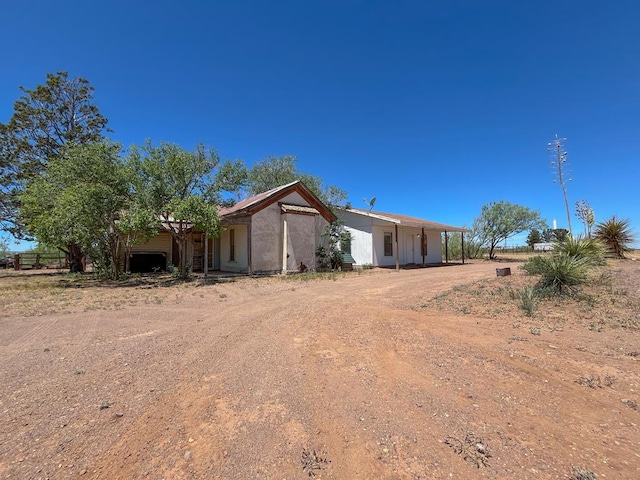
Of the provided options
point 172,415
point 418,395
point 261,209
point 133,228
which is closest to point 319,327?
point 418,395

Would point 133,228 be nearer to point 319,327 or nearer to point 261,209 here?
point 261,209

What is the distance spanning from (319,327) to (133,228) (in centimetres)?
917

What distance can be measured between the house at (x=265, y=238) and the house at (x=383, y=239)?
88.5 inches

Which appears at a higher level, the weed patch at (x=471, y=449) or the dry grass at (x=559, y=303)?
the dry grass at (x=559, y=303)

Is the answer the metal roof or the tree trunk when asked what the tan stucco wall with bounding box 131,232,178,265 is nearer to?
the tree trunk

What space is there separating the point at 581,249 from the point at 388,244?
43.6 ft

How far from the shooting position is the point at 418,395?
11.0 feet

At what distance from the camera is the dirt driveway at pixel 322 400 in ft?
7.83

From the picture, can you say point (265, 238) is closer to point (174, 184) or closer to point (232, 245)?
point (232, 245)

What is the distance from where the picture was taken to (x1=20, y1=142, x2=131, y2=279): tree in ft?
39.3

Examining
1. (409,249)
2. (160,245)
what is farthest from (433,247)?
(160,245)

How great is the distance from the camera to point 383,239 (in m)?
21.4

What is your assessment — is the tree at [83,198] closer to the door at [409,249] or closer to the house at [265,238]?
the house at [265,238]

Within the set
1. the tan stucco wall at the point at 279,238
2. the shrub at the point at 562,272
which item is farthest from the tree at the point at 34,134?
the shrub at the point at 562,272
